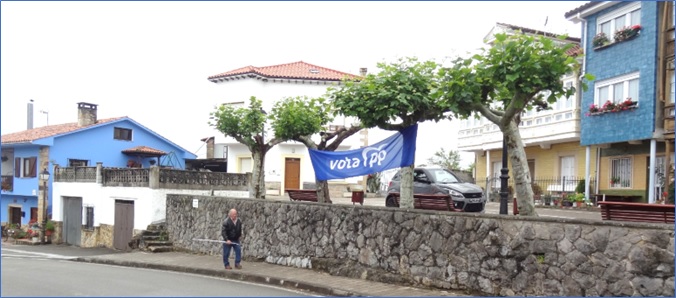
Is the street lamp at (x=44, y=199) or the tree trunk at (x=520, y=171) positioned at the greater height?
the tree trunk at (x=520, y=171)

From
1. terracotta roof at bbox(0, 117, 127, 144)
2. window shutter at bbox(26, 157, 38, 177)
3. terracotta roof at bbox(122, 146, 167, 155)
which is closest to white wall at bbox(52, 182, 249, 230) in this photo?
window shutter at bbox(26, 157, 38, 177)

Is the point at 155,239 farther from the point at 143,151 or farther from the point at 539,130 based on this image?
the point at 539,130

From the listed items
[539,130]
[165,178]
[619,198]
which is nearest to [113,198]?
[165,178]

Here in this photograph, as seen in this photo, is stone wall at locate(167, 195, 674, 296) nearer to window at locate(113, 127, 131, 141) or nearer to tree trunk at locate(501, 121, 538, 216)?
tree trunk at locate(501, 121, 538, 216)

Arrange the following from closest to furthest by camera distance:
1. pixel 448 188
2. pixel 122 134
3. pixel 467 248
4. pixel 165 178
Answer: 1. pixel 467 248
2. pixel 448 188
3. pixel 165 178
4. pixel 122 134

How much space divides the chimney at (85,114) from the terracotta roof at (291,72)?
24.4 ft

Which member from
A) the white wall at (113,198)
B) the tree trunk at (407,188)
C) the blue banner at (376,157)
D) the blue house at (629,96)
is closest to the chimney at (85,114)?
the white wall at (113,198)

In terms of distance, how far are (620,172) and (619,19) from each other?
591 cm

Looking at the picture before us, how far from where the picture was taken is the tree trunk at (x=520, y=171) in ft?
37.2

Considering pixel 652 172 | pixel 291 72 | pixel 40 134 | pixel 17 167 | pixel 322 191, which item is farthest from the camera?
pixel 291 72

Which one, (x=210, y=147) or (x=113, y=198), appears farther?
(x=210, y=147)

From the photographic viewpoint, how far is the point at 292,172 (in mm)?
36438

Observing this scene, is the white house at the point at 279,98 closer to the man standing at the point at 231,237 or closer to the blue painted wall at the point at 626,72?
the blue painted wall at the point at 626,72

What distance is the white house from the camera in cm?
3562
